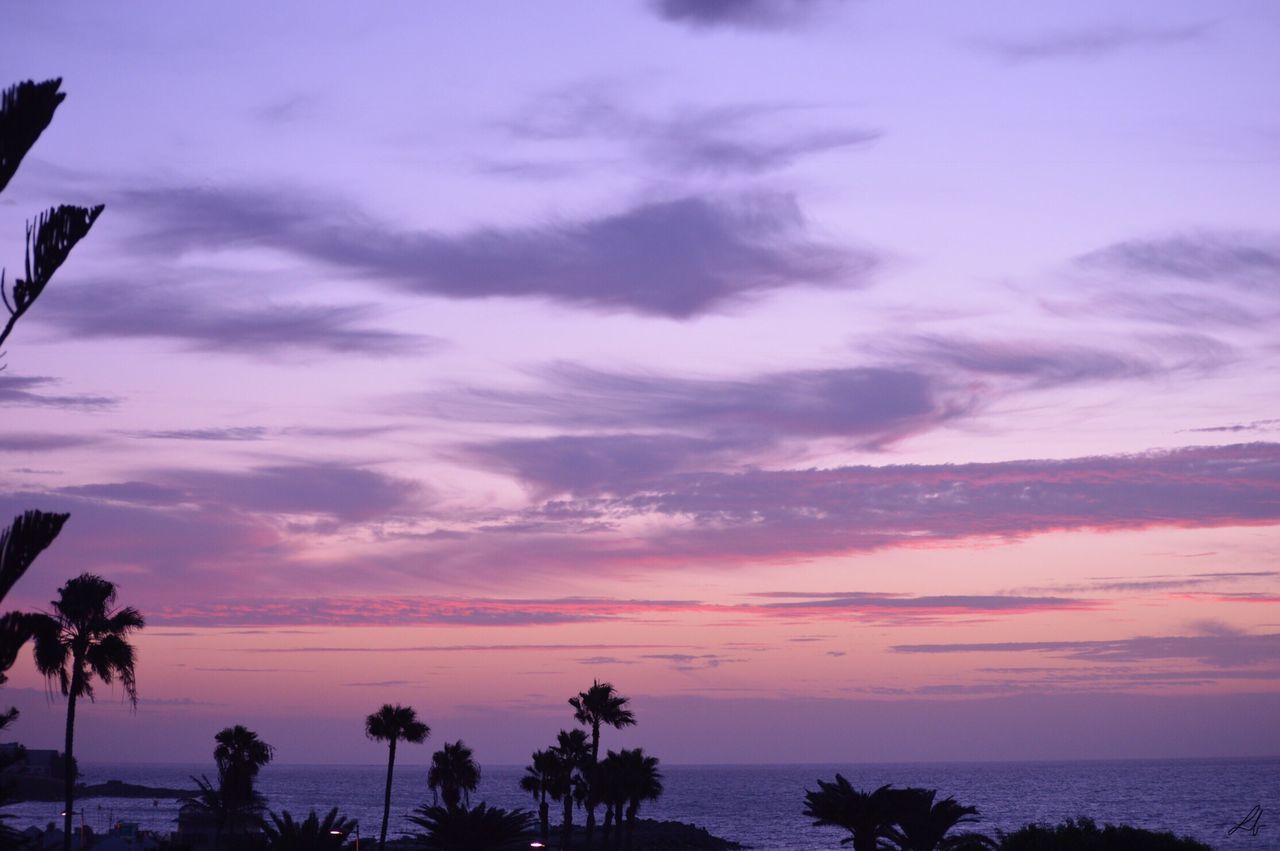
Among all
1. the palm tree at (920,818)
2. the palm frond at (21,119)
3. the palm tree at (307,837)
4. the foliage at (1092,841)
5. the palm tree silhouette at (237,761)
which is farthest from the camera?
the palm tree silhouette at (237,761)

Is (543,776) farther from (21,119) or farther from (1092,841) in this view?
(21,119)

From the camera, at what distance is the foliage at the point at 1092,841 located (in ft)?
178

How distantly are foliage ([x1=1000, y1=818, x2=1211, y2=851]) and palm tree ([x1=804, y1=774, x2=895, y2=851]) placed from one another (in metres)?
8.84

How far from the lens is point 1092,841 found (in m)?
54.5

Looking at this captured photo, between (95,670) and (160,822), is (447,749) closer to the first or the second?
(95,670)

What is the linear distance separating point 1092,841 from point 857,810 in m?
11.7

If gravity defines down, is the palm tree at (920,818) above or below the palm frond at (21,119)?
below

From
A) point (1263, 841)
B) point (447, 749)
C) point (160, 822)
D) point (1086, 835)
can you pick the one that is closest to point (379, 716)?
point (447, 749)

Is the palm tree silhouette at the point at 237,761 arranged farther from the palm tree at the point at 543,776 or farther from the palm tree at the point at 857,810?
the palm tree at the point at 857,810

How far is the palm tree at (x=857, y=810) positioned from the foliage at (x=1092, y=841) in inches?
348
